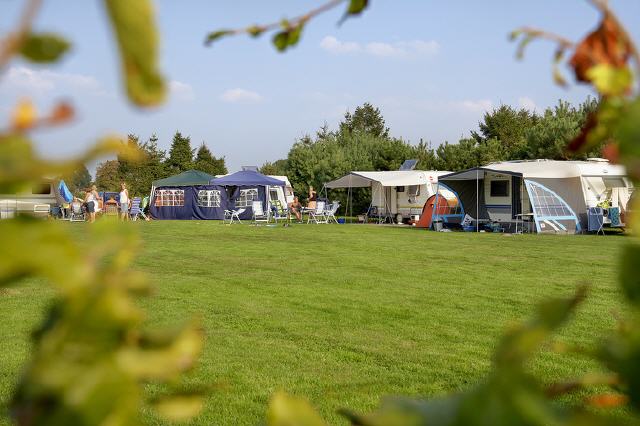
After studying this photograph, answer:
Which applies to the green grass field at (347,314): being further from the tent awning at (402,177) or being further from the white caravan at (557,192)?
the tent awning at (402,177)

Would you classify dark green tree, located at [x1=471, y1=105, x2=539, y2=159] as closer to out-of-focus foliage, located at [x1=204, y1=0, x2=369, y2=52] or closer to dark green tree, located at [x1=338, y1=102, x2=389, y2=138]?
dark green tree, located at [x1=338, y1=102, x2=389, y2=138]

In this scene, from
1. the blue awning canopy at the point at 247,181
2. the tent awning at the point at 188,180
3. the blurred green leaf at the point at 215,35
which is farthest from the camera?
the tent awning at the point at 188,180

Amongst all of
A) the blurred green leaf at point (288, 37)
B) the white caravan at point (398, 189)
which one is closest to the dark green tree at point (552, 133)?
the white caravan at point (398, 189)

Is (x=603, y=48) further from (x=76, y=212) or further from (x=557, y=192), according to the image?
(x=76, y=212)

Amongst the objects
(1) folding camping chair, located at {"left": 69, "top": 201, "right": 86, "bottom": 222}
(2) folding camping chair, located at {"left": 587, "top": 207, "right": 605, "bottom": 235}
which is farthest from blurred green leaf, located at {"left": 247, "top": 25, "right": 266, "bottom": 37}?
(1) folding camping chair, located at {"left": 69, "top": 201, "right": 86, "bottom": 222}

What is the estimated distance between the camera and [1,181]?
28 cm

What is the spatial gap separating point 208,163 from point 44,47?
165ft

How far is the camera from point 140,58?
27 centimetres

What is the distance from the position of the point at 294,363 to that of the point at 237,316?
1811mm

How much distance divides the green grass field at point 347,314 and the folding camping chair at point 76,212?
14.1 m

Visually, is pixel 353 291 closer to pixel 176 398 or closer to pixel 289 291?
pixel 289 291

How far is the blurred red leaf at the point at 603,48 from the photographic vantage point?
0.42 meters

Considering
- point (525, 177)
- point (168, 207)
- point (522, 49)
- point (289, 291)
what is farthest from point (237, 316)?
point (168, 207)

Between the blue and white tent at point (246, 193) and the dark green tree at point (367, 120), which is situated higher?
the dark green tree at point (367, 120)
